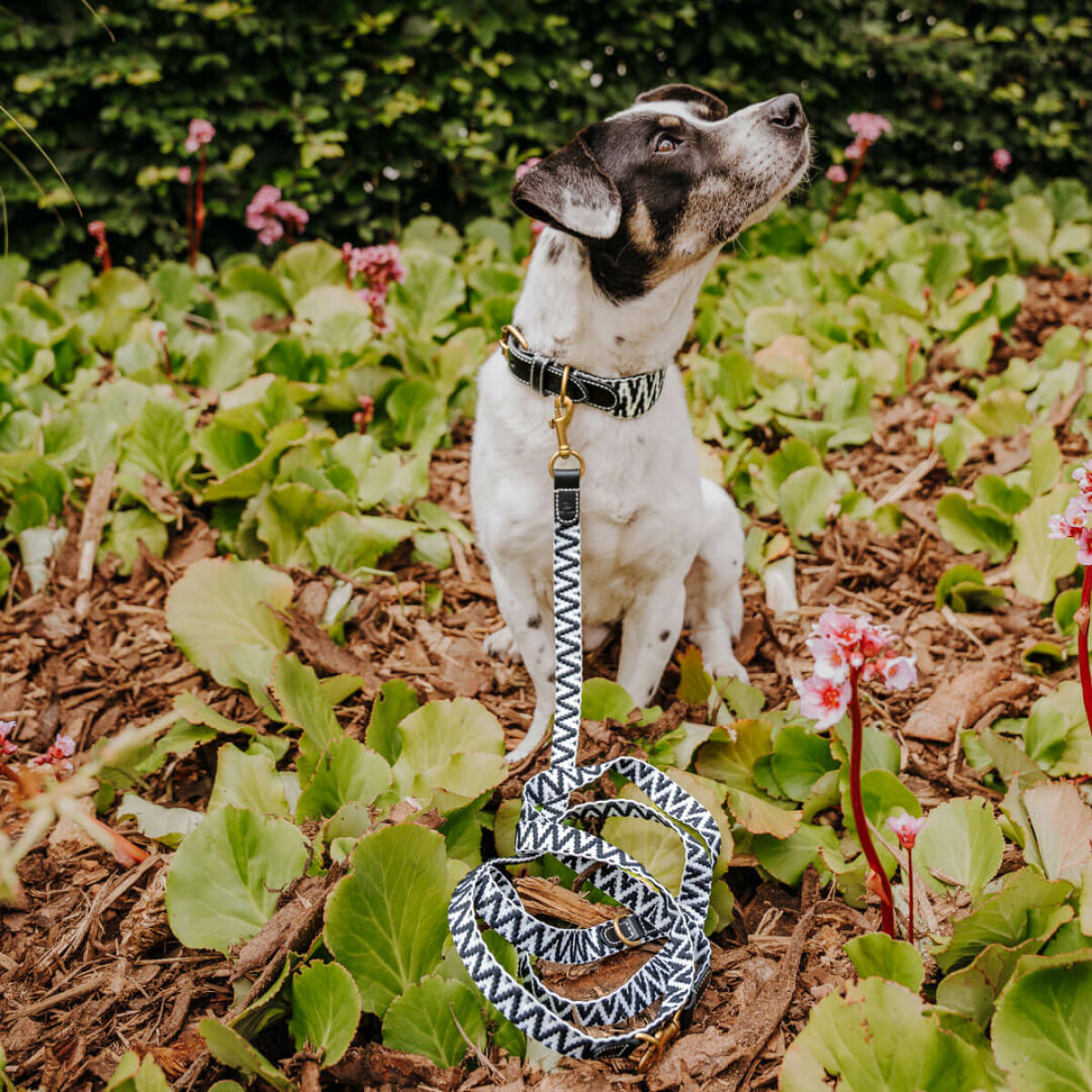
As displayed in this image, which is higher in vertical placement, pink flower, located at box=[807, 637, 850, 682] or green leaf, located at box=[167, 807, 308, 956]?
pink flower, located at box=[807, 637, 850, 682]

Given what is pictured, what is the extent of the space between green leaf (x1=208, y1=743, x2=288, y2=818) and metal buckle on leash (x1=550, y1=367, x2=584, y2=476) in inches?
35.5

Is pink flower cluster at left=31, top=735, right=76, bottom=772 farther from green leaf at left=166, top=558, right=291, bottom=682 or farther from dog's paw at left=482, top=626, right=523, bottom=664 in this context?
dog's paw at left=482, top=626, right=523, bottom=664

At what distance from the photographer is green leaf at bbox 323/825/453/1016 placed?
1509mm

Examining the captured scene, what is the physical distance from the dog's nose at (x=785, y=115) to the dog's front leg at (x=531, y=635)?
1300mm

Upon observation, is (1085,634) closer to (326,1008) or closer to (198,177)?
(326,1008)

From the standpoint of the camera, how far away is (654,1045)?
4.95 ft

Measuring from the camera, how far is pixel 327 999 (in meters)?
1.46

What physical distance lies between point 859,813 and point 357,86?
466 centimetres

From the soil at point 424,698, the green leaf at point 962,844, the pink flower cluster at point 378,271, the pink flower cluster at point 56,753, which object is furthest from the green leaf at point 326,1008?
the pink flower cluster at point 378,271

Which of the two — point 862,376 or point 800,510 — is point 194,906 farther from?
point 862,376

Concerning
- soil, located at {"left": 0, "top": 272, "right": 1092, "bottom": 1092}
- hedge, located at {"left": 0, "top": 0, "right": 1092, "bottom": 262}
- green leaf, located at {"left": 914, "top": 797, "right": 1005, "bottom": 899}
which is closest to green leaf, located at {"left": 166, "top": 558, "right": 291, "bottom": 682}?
soil, located at {"left": 0, "top": 272, "right": 1092, "bottom": 1092}

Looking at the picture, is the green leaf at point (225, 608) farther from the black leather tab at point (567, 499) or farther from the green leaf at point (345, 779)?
the black leather tab at point (567, 499)

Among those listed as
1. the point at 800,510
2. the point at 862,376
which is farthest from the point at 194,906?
the point at 862,376

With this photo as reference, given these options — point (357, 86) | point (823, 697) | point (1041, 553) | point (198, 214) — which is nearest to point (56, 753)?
point (823, 697)
